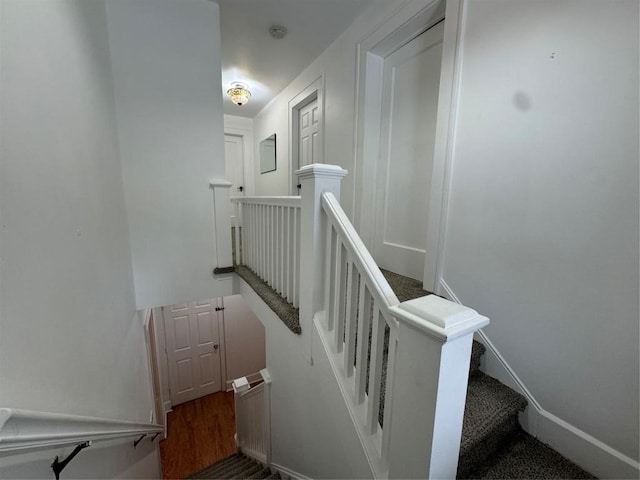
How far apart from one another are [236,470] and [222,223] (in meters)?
2.67

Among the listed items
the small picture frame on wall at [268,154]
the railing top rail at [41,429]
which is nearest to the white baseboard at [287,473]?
the railing top rail at [41,429]

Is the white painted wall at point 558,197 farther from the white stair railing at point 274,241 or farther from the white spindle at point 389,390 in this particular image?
the white stair railing at point 274,241

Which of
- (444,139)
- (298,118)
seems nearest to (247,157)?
(298,118)

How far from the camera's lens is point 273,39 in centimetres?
260

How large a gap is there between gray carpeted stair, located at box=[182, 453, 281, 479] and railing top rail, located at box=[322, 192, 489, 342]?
8.05ft

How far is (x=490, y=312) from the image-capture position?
1472mm

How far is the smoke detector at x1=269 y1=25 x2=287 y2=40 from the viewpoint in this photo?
2.42 meters

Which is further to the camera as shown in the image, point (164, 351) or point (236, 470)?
point (164, 351)

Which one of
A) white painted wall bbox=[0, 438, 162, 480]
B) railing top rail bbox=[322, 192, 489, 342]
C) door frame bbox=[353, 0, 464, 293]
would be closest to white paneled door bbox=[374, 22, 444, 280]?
door frame bbox=[353, 0, 464, 293]

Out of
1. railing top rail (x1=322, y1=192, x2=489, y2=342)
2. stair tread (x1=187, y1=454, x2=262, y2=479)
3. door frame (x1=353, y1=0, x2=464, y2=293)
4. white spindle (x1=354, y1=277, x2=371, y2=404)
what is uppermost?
door frame (x1=353, y1=0, x2=464, y2=293)

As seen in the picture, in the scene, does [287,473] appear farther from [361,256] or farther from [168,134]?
[168,134]

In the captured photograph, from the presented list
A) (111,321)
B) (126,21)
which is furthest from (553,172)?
(126,21)

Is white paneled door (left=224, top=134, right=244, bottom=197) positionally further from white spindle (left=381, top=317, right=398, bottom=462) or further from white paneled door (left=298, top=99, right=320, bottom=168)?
white spindle (left=381, top=317, right=398, bottom=462)

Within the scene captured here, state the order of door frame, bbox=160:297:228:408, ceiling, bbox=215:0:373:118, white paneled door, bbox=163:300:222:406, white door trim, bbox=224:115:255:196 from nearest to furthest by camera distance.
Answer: ceiling, bbox=215:0:373:118, door frame, bbox=160:297:228:408, white paneled door, bbox=163:300:222:406, white door trim, bbox=224:115:255:196
